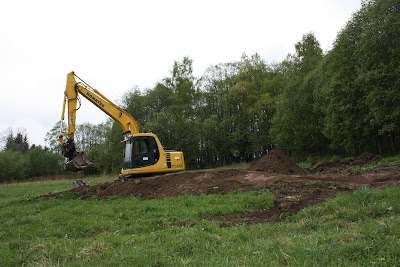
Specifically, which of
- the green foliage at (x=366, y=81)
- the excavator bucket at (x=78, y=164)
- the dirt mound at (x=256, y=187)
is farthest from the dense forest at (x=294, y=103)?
the excavator bucket at (x=78, y=164)

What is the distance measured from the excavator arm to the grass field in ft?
19.3

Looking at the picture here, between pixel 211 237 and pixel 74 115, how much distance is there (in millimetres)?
12466

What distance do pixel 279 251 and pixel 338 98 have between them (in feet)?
75.2

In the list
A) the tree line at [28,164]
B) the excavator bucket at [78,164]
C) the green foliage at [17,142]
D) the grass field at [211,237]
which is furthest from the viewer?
the green foliage at [17,142]

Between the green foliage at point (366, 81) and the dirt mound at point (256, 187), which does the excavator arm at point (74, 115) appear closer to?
the dirt mound at point (256, 187)

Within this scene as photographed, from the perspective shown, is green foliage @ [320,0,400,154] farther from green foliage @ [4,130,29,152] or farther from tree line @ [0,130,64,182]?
green foliage @ [4,130,29,152]

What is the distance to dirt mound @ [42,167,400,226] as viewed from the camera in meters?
7.68

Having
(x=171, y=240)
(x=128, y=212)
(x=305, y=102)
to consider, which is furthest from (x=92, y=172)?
(x=171, y=240)

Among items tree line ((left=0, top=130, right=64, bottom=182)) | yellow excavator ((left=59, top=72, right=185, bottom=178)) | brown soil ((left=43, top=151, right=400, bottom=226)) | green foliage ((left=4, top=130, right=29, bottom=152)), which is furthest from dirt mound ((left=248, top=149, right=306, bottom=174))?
green foliage ((left=4, top=130, right=29, bottom=152))

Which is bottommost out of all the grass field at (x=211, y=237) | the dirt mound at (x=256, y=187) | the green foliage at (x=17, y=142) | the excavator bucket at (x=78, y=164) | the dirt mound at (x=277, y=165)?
the grass field at (x=211, y=237)

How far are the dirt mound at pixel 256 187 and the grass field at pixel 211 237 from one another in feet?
2.02

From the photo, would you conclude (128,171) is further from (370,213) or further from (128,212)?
(370,213)

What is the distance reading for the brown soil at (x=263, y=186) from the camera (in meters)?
7.70

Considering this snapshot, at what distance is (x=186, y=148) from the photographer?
4228cm
